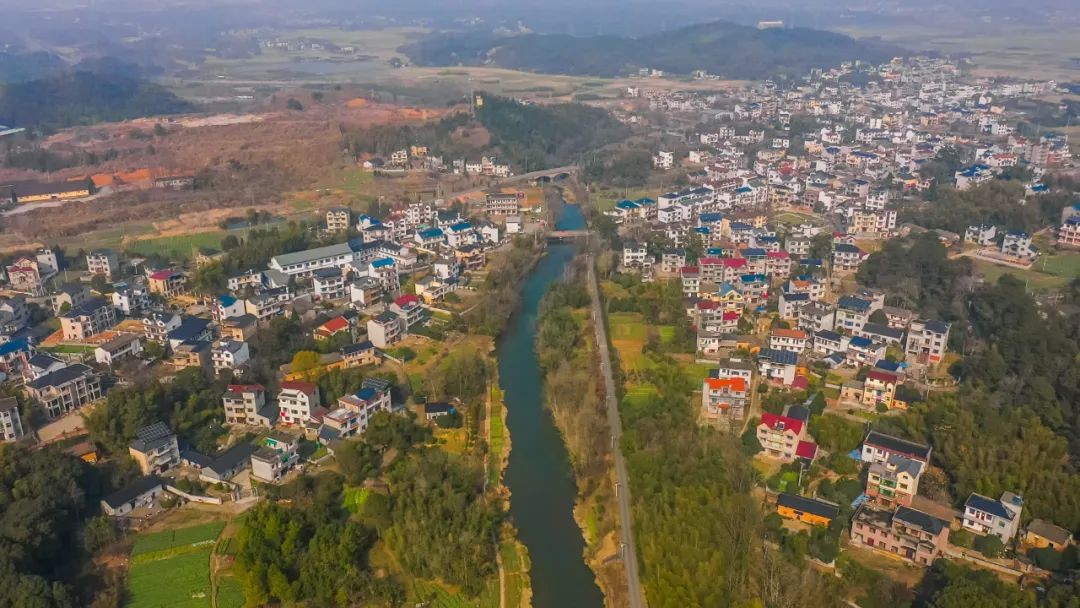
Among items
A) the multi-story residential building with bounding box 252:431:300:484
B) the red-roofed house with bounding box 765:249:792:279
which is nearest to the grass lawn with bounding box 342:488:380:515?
the multi-story residential building with bounding box 252:431:300:484

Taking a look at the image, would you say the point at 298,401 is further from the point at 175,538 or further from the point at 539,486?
the point at 539,486

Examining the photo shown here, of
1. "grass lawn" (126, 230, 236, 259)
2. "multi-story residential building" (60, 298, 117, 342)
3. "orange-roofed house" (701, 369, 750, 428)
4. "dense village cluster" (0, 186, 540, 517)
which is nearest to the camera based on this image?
"dense village cluster" (0, 186, 540, 517)

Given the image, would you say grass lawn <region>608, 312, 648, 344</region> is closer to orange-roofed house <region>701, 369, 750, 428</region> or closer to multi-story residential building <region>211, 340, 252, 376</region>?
orange-roofed house <region>701, 369, 750, 428</region>

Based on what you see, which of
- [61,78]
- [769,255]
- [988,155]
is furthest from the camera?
[61,78]

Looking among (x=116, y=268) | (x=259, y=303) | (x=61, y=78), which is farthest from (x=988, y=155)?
(x=61, y=78)

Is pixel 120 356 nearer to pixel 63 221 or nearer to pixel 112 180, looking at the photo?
pixel 63 221

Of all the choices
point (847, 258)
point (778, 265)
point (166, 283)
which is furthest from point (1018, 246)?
point (166, 283)
